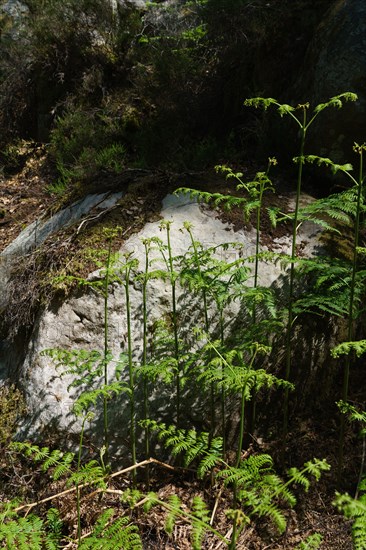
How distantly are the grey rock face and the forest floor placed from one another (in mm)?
309

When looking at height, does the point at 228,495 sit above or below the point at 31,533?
above

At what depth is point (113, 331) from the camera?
346 cm

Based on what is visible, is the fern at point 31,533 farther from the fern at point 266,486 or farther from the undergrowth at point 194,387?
the fern at point 266,486

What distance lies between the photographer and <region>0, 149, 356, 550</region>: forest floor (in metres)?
2.67

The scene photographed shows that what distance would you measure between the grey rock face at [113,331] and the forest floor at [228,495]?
1.01 ft

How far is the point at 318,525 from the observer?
2.69 metres

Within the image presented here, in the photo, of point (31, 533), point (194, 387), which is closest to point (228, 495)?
point (194, 387)

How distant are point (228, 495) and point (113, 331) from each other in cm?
142

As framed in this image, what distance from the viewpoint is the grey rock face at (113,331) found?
320cm

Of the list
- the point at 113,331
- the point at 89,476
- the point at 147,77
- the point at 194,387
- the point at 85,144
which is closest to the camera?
the point at 89,476

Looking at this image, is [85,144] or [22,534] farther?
[85,144]

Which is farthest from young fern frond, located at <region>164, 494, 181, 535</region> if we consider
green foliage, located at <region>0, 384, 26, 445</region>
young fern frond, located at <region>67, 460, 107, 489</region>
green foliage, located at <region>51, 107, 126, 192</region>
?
green foliage, located at <region>51, 107, 126, 192</region>

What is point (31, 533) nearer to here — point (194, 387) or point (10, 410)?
point (10, 410)

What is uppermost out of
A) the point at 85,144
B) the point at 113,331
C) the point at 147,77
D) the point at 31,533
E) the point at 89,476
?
the point at 147,77
